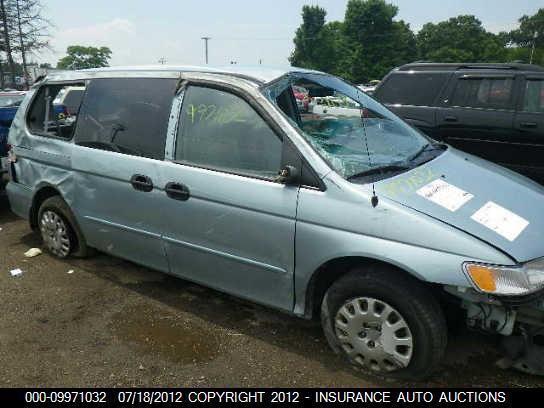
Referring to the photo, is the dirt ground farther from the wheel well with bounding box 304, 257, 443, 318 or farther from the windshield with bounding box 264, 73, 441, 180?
the windshield with bounding box 264, 73, 441, 180

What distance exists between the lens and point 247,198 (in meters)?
2.80

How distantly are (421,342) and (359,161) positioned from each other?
1108mm

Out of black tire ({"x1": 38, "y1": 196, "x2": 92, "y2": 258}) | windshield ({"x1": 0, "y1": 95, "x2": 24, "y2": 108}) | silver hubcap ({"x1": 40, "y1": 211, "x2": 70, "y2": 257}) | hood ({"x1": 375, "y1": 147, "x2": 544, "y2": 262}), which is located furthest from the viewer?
windshield ({"x1": 0, "y1": 95, "x2": 24, "y2": 108})

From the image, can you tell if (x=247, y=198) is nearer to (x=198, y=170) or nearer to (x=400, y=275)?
(x=198, y=170)

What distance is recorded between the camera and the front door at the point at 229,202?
2.76 m

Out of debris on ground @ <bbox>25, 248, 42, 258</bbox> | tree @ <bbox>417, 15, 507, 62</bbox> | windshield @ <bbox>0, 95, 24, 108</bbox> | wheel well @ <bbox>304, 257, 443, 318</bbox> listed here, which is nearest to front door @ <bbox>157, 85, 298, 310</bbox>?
wheel well @ <bbox>304, 257, 443, 318</bbox>

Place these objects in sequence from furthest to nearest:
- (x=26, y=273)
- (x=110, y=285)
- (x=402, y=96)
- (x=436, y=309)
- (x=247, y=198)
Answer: (x=402, y=96), (x=26, y=273), (x=110, y=285), (x=247, y=198), (x=436, y=309)

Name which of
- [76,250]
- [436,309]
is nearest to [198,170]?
[436,309]

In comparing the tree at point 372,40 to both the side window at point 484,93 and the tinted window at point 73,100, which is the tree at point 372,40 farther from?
the tinted window at point 73,100

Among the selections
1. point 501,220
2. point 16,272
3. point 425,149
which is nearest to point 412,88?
point 425,149

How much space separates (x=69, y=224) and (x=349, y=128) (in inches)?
107

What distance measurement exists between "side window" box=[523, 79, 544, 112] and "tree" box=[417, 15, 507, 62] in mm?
75988

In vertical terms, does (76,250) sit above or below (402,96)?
below

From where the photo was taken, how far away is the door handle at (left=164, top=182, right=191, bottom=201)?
3070mm
